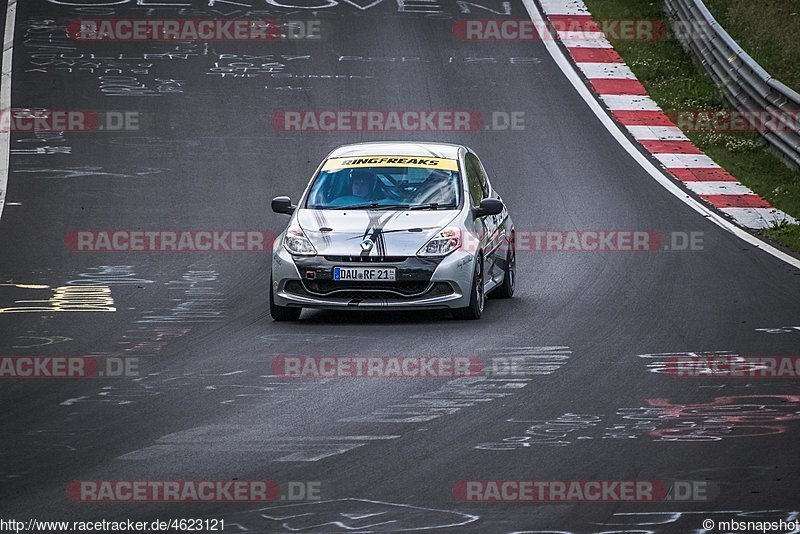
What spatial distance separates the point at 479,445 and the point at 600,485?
3.37 ft

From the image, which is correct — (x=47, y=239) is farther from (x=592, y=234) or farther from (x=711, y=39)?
(x=711, y=39)

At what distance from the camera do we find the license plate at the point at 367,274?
12.2m

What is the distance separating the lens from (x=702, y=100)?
2334 centimetres

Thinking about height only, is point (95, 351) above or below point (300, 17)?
below

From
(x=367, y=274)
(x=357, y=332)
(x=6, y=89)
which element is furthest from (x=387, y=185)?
(x=6, y=89)

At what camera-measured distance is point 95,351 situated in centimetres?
1109

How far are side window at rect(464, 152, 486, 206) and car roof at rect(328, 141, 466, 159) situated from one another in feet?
0.68

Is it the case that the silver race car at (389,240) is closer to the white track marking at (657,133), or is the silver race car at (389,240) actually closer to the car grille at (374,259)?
the car grille at (374,259)

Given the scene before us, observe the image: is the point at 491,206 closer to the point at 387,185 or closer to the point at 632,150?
the point at 387,185

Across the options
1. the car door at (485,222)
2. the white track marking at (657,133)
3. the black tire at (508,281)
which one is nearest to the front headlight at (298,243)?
the car door at (485,222)

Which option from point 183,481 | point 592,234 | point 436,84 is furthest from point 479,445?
point 436,84

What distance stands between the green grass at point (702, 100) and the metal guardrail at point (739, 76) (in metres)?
0.21

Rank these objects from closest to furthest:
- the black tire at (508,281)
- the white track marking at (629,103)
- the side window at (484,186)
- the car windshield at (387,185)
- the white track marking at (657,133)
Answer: the car windshield at (387,185)
the black tire at (508,281)
the side window at (484,186)
the white track marking at (657,133)
the white track marking at (629,103)

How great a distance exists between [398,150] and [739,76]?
999 cm
